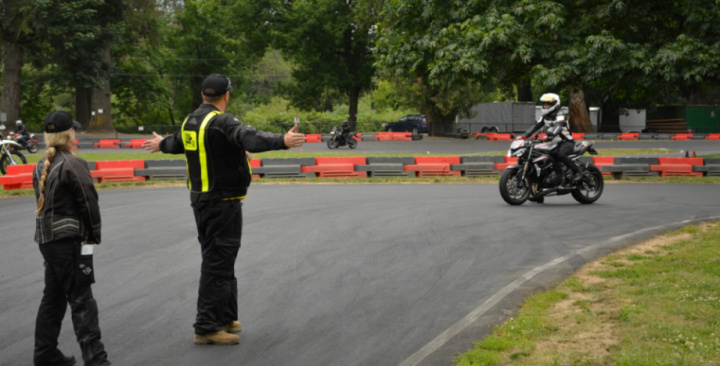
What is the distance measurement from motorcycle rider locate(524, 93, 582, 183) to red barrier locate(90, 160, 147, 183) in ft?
33.1

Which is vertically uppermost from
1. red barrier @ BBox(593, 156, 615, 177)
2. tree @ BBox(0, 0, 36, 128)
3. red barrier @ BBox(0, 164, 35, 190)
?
tree @ BBox(0, 0, 36, 128)

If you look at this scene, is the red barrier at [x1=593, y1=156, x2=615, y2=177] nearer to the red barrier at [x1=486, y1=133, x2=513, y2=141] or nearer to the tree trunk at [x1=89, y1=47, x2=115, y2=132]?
the red barrier at [x1=486, y1=133, x2=513, y2=141]

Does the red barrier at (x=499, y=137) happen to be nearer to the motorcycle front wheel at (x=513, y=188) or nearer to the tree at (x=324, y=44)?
the tree at (x=324, y=44)

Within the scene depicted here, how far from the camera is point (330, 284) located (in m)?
7.98

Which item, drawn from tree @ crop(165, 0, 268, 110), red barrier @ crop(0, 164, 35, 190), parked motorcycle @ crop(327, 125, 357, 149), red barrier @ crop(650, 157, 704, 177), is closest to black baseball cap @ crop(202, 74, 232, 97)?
red barrier @ crop(0, 164, 35, 190)

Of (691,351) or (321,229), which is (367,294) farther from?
(321,229)

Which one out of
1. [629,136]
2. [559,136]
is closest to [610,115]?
[629,136]

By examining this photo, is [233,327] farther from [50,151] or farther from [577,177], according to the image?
[577,177]

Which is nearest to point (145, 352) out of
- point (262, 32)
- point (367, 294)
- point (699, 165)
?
point (367, 294)

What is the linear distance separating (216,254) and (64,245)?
3.58 ft

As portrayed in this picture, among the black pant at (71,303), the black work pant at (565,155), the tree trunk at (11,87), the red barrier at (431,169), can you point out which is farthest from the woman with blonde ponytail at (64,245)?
the tree trunk at (11,87)

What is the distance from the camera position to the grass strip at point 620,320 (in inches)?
211

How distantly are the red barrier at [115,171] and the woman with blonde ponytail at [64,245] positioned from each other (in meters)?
14.4

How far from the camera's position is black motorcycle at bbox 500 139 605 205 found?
14.2 metres
